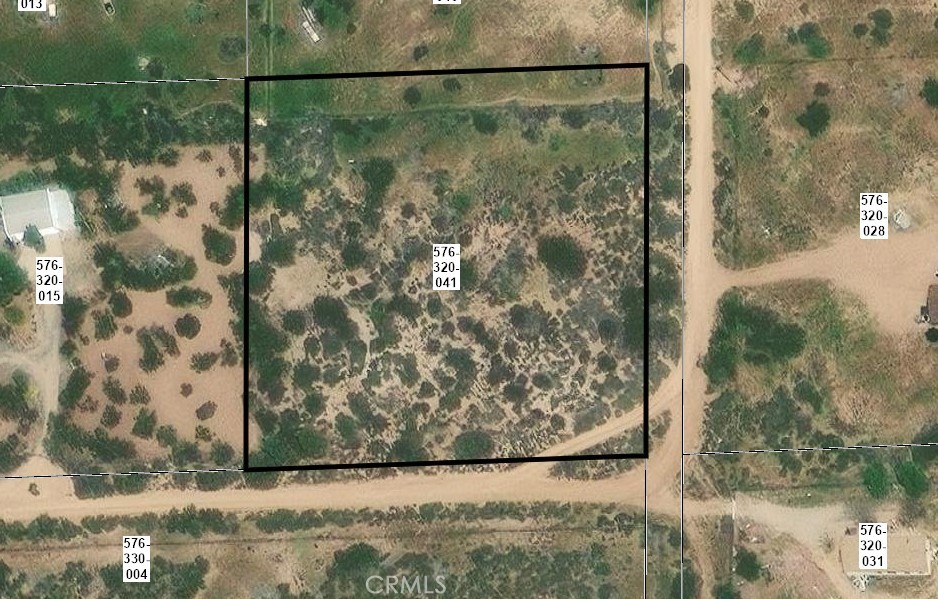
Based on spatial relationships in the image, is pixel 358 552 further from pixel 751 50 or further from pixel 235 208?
pixel 751 50

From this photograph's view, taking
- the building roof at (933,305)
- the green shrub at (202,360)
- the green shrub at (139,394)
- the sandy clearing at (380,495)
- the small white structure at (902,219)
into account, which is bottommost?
the sandy clearing at (380,495)

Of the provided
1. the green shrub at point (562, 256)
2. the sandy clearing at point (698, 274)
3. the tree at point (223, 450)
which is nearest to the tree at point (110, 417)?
the tree at point (223, 450)

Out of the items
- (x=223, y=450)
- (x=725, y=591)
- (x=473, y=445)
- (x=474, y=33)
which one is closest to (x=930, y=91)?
(x=474, y=33)

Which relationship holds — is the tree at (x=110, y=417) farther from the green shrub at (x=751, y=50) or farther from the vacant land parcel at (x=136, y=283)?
the green shrub at (x=751, y=50)

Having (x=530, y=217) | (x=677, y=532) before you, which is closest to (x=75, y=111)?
(x=530, y=217)

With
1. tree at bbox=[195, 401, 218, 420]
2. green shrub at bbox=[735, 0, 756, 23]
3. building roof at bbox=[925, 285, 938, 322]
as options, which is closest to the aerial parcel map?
building roof at bbox=[925, 285, 938, 322]

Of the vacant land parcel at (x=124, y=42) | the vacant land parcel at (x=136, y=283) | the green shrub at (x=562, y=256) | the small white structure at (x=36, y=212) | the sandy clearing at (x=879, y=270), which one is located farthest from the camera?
the vacant land parcel at (x=124, y=42)
